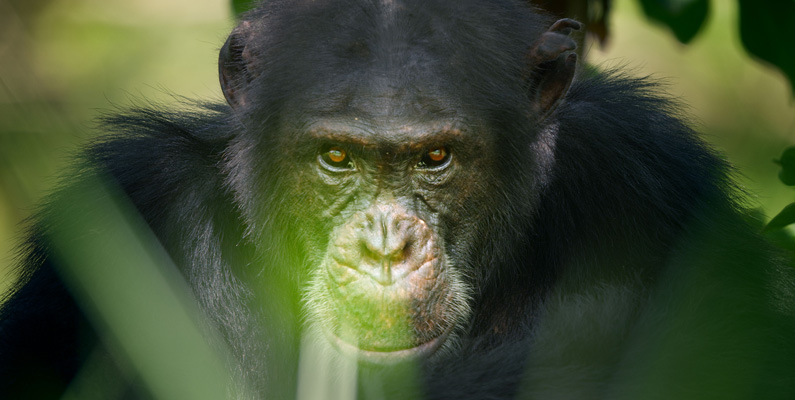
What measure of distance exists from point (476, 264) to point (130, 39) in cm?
1029

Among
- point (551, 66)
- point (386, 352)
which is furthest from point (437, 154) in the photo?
point (386, 352)

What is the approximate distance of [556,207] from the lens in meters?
5.05

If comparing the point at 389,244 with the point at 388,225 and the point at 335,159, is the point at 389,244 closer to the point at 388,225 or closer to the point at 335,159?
the point at 388,225

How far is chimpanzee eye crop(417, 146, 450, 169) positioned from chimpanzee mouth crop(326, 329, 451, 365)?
0.92 meters

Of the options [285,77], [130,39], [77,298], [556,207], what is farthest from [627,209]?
[130,39]

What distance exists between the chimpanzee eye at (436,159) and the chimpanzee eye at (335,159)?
0.40m

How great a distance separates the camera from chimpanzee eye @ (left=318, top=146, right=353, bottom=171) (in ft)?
14.8

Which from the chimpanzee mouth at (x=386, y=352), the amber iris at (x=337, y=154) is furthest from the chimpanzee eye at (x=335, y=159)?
the chimpanzee mouth at (x=386, y=352)

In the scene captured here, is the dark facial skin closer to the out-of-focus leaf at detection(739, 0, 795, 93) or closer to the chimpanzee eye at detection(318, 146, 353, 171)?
the chimpanzee eye at detection(318, 146, 353, 171)

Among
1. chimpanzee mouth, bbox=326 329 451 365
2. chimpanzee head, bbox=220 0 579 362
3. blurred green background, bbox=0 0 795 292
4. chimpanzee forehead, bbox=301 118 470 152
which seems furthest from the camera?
blurred green background, bbox=0 0 795 292

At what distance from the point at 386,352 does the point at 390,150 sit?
106 cm

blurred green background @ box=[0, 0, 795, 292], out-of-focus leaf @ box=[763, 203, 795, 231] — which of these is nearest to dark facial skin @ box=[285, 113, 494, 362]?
out-of-focus leaf @ box=[763, 203, 795, 231]

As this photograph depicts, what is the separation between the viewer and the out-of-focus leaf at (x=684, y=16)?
5.07m

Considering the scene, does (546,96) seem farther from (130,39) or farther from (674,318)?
(130,39)
